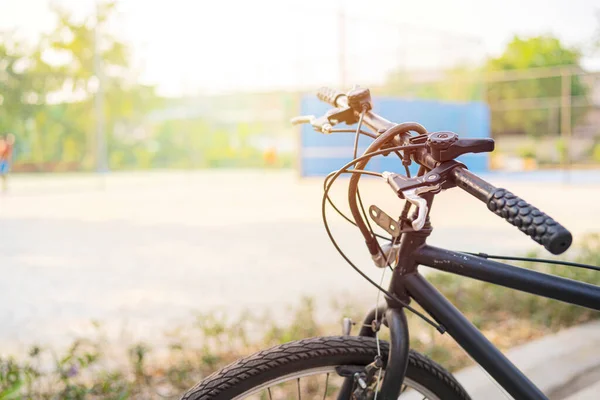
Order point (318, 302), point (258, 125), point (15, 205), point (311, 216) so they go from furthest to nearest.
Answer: point (258, 125) → point (15, 205) → point (311, 216) → point (318, 302)

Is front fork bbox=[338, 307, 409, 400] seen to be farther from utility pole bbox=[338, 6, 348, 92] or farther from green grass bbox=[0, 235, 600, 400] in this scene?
utility pole bbox=[338, 6, 348, 92]

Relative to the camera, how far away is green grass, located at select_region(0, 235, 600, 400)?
7.05 ft

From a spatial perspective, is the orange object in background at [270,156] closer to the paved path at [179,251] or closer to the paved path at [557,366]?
the paved path at [179,251]

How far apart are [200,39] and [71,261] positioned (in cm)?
1143

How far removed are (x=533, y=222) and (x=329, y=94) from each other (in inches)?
27.8

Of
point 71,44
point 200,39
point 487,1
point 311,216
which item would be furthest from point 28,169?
point 487,1

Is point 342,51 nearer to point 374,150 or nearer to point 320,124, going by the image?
point 320,124

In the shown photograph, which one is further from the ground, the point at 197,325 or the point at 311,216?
the point at 197,325

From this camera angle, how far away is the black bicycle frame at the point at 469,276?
3.69 feet

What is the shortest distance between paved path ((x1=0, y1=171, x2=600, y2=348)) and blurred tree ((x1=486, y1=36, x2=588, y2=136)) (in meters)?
12.3

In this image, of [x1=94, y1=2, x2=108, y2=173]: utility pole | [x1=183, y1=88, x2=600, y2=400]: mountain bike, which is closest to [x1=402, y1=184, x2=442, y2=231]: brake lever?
[x1=183, y1=88, x2=600, y2=400]: mountain bike

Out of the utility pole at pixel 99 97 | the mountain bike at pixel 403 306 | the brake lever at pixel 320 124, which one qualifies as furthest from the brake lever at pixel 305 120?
the utility pole at pixel 99 97

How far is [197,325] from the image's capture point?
2.87 meters

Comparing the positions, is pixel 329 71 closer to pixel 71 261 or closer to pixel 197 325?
pixel 71 261
